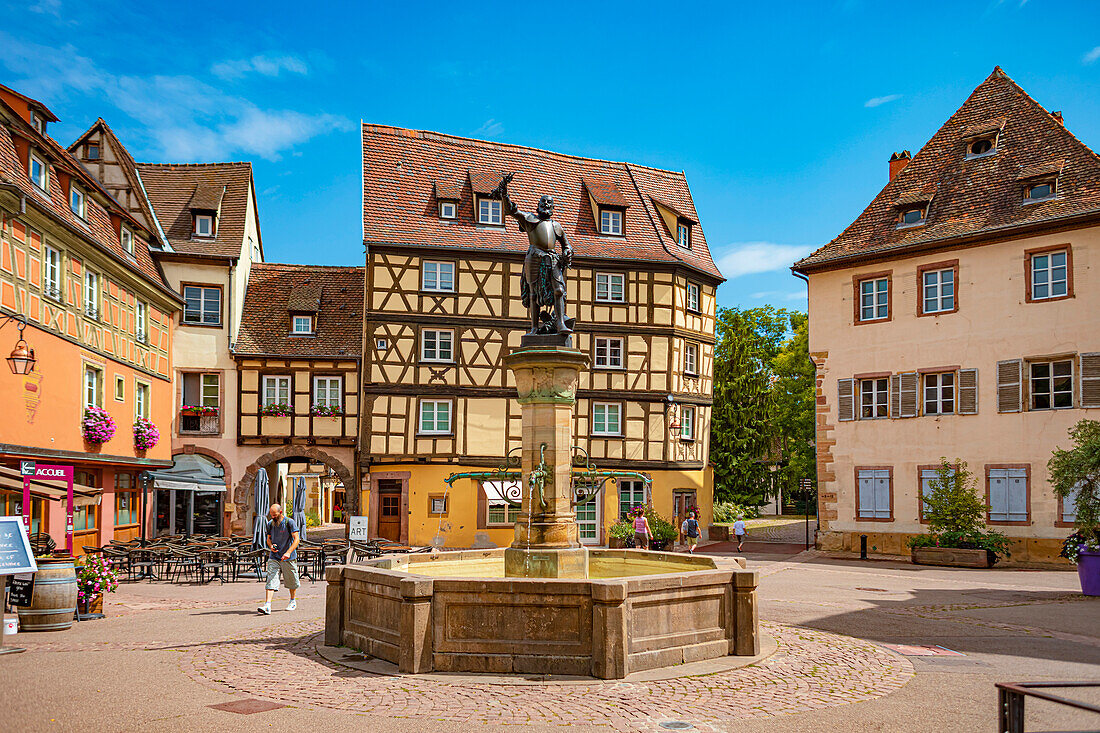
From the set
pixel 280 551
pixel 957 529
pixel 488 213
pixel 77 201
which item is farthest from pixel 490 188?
pixel 280 551

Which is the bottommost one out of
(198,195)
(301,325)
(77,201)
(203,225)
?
(301,325)

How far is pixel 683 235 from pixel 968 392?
1346 centimetres

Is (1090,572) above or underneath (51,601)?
underneath

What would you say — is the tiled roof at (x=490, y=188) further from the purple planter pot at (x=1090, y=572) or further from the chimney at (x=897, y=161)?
the purple planter pot at (x=1090, y=572)

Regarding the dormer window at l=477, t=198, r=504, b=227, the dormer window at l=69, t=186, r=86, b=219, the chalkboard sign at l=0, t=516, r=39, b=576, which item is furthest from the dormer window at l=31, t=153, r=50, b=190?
the dormer window at l=477, t=198, r=504, b=227

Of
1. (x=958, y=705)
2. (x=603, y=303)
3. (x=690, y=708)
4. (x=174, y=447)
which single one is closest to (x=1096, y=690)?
(x=958, y=705)

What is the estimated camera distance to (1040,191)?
88.1ft

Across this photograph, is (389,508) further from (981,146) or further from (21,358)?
(981,146)

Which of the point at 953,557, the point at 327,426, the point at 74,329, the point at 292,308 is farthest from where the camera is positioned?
the point at 292,308

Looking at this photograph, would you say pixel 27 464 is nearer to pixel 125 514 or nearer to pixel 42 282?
pixel 42 282

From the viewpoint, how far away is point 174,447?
32625 mm

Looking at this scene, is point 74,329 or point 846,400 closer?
point 74,329

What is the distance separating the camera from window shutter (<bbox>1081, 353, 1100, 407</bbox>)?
81.3 feet

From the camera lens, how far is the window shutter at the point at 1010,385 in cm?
2600
